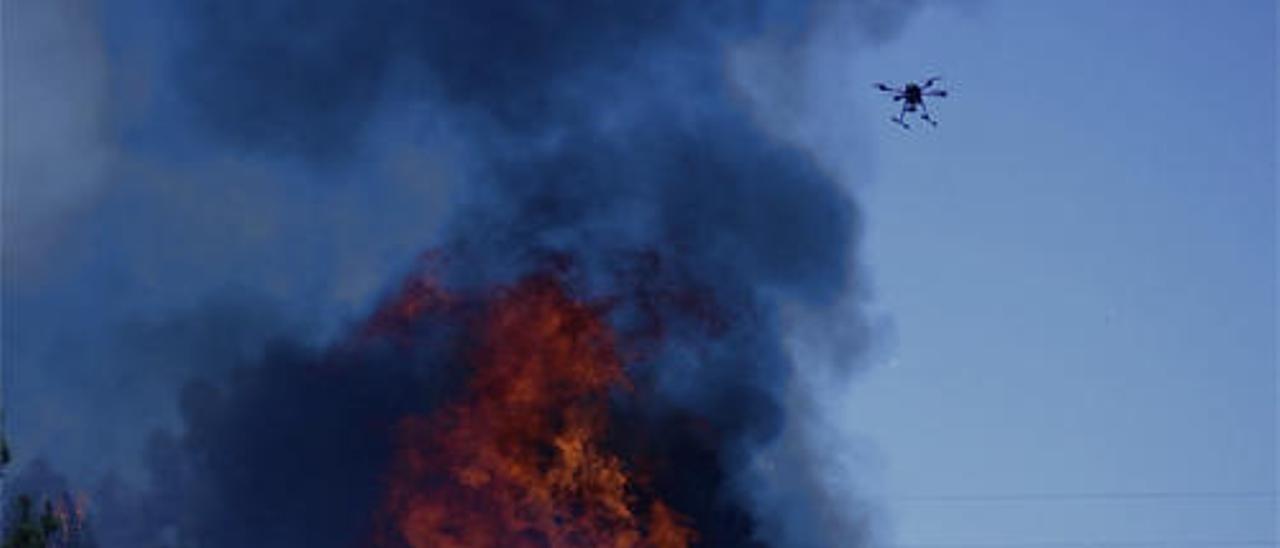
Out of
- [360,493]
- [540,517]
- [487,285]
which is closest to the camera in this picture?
[540,517]

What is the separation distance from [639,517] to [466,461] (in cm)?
634

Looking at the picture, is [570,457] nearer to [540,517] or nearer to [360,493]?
[540,517]

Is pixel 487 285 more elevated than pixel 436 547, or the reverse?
pixel 487 285

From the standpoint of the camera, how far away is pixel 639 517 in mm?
70625

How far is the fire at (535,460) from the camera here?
7006 cm

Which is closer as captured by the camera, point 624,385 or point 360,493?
point 624,385

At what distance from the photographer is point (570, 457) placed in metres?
71.1

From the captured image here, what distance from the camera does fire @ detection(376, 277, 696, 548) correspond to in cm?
7006

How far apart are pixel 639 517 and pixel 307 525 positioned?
1943 centimetres

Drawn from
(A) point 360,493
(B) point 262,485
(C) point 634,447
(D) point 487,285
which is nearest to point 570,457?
(C) point 634,447

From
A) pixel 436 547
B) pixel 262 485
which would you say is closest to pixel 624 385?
pixel 436 547

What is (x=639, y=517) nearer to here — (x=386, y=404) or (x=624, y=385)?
Result: (x=624, y=385)

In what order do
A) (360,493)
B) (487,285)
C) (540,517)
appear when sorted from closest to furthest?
(540,517) < (487,285) < (360,493)

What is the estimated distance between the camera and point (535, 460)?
232 feet
